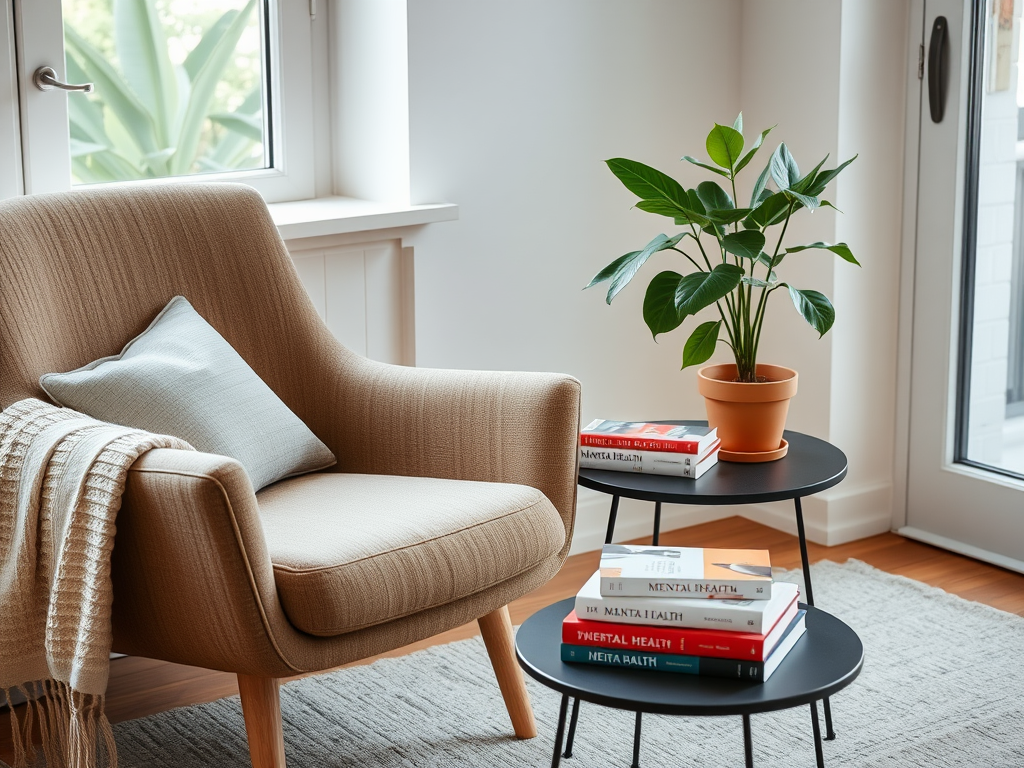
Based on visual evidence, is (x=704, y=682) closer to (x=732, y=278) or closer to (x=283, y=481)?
(x=732, y=278)

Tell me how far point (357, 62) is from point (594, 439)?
3.59ft

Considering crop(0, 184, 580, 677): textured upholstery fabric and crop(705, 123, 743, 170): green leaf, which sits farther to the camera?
crop(705, 123, 743, 170): green leaf

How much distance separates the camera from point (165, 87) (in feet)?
7.98

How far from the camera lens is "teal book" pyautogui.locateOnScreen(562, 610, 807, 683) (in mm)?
1302

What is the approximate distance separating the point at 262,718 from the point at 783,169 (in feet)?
3.61

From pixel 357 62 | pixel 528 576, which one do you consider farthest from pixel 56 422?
pixel 357 62

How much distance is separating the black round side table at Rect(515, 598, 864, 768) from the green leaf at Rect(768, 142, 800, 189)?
72cm

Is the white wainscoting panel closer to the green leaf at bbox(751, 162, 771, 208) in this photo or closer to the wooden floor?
the wooden floor

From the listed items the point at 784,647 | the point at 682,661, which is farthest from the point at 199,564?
the point at 784,647

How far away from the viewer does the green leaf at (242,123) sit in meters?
2.51

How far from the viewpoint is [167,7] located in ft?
7.89

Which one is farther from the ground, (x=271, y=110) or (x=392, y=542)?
(x=271, y=110)

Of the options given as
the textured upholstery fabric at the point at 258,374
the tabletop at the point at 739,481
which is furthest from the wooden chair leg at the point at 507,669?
the tabletop at the point at 739,481

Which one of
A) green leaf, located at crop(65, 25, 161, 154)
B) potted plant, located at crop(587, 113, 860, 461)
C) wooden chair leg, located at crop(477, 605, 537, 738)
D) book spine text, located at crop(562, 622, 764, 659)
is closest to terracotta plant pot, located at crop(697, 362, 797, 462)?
potted plant, located at crop(587, 113, 860, 461)
